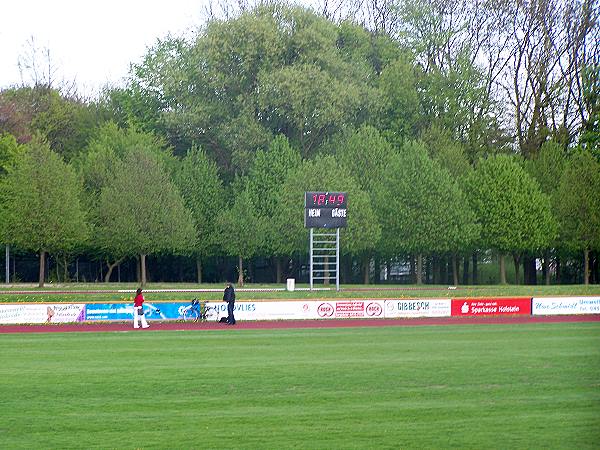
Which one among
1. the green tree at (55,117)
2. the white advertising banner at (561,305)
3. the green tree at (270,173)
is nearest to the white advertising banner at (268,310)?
the white advertising banner at (561,305)

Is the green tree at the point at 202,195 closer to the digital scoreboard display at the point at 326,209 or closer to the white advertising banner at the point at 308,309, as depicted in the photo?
the digital scoreboard display at the point at 326,209

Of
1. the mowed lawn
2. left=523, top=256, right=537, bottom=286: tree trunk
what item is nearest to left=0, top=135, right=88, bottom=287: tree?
the mowed lawn

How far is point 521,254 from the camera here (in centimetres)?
6950

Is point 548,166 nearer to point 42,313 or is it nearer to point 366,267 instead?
point 366,267

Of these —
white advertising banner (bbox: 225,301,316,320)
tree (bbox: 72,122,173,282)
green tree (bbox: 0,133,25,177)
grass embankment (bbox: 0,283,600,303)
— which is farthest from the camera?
tree (bbox: 72,122,173,282)

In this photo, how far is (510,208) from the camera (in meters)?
65.1

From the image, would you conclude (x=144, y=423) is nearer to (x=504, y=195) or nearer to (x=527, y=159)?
(x=504, y=195)

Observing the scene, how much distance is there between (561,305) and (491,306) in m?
3.60

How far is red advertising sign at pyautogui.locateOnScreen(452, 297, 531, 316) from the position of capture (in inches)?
1907

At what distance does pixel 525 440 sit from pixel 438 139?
185ft

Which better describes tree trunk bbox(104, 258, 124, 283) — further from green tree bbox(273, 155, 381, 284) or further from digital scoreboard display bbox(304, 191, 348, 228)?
digital scoreboard display bbox(304, 191, 348, 228)

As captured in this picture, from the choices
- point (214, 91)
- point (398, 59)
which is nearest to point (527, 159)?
point (398, 59)

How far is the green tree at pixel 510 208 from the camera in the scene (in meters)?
64.4

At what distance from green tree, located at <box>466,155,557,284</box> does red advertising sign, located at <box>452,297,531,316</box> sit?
15.7m
